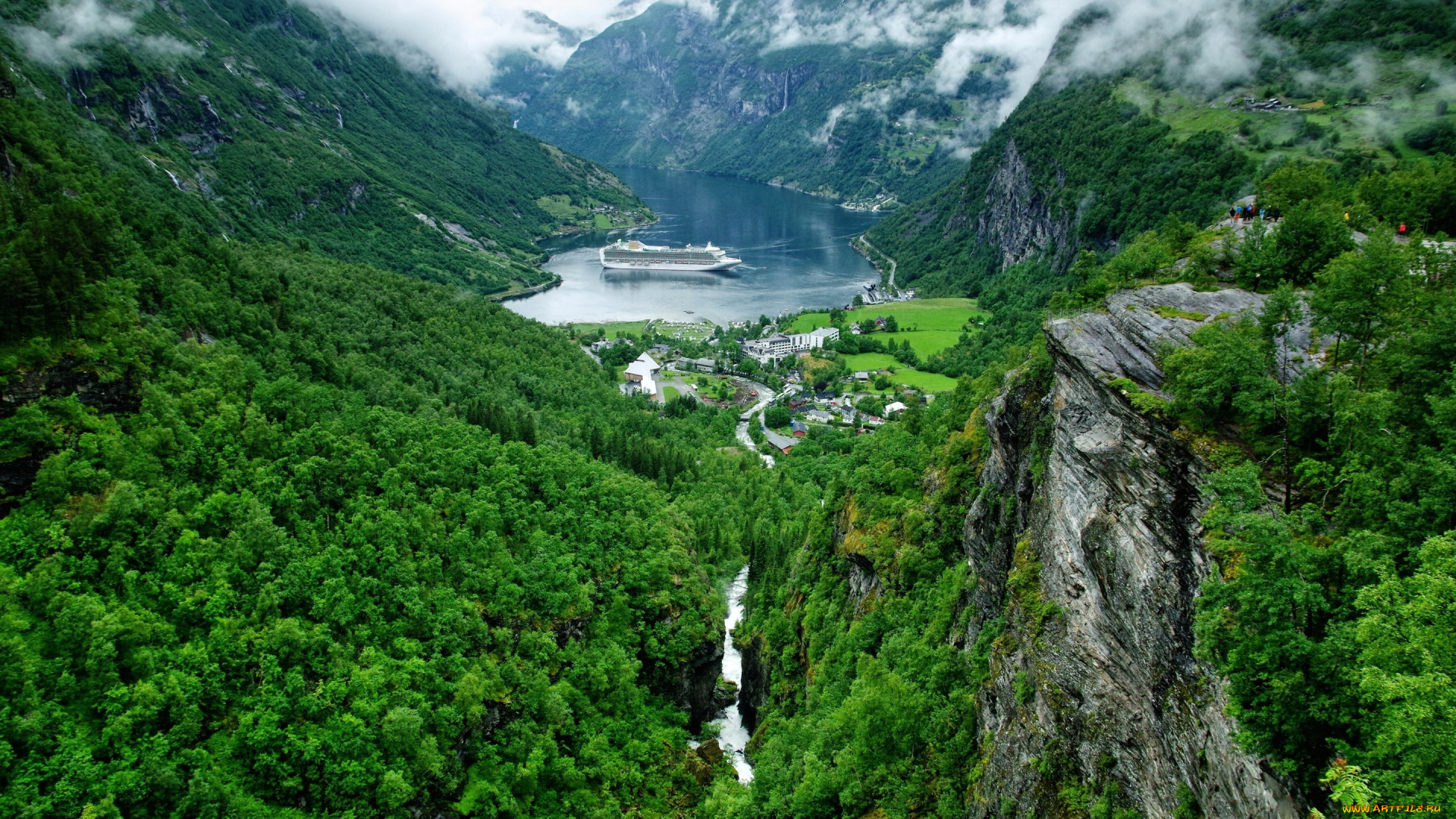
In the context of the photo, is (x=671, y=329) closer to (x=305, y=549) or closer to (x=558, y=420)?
(x=558, y=420)

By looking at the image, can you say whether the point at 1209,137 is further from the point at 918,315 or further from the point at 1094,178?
the point at 918,315

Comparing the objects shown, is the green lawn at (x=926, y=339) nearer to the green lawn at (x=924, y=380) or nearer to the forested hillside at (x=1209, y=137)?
the forested hillside at (x=1209, y=137)

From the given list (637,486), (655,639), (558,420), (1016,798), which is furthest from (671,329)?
(1016,798)

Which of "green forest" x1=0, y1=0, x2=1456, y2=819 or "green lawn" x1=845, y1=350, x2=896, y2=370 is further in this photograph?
"green lawn" x1=845, y1=350, x2=896, y2=370

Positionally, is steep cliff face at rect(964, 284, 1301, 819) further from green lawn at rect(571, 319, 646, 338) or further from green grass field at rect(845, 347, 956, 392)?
green lawn at rect(571, 319, 646, 338)

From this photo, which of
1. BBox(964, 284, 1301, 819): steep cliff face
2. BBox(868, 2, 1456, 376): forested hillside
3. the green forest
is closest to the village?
BBox(868, 2, 1456, 376): forested hillside

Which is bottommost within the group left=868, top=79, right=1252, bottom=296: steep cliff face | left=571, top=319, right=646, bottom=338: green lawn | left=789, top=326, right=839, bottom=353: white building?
left=571, top=319, right=646, bottom=338: green lawn

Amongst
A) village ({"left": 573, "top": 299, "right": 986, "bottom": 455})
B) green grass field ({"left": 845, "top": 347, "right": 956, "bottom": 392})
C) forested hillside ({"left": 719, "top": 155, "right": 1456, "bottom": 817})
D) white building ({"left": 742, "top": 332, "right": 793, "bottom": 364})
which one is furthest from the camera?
white building ({"left": 742, "top": 332, "right": 793, "bottom": 364})
